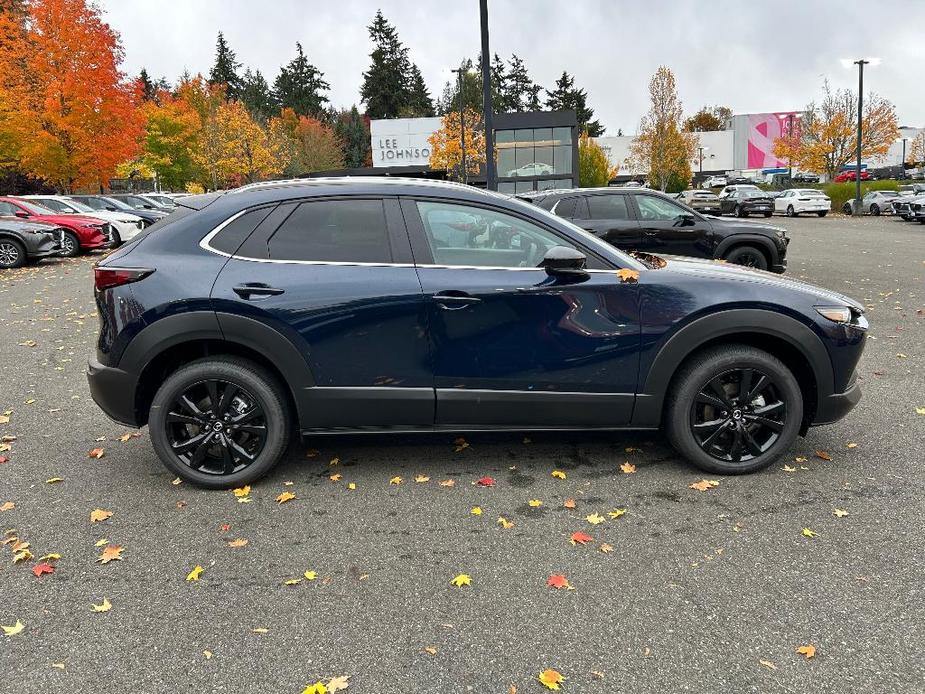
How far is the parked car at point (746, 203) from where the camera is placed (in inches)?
1368

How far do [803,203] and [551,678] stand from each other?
38.1 meters

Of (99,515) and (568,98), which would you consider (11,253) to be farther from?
(568,98)

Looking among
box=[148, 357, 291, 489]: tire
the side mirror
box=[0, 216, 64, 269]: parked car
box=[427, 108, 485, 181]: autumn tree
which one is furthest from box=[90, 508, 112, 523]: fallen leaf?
box=[427, 108, 485, 181]: autumn tree

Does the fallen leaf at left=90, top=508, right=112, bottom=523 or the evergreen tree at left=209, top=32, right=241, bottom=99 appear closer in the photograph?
the fallen leaf at left=90, top=508, right=112, bottom=523

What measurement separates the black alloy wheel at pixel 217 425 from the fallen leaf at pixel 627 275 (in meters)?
2.17

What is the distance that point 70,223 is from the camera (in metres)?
18.7

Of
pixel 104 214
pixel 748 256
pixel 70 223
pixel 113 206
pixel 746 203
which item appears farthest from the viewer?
pixel 746 203

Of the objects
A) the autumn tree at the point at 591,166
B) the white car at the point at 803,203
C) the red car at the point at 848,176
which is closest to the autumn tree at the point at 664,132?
the autumn tree at the point at 591,166

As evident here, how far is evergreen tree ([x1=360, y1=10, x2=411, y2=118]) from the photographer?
8538 cm

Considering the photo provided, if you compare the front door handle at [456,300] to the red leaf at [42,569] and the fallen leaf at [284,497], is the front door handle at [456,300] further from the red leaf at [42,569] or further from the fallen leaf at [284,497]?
the red leaf at [42,569]

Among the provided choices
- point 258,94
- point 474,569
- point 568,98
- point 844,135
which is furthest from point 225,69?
point 474,569

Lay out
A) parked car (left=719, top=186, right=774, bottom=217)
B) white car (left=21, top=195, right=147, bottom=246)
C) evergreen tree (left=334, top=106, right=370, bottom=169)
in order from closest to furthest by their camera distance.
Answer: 1. white car (left=21, top=195, right=147, bottom=246)
2. parked car (left=719, top=186, right=774, bottom=217)
3. evergreen tree (left=334, top=106, right=370, bottom=169)

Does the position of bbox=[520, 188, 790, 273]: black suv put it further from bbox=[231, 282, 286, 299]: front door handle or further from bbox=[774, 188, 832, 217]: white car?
bbox=[774, 188, 832, 217]: white car

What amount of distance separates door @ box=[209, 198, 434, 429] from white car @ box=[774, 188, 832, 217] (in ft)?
120
